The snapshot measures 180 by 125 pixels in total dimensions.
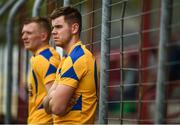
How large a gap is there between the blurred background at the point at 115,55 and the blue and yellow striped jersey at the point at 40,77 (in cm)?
36

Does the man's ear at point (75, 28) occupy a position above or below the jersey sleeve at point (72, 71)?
above

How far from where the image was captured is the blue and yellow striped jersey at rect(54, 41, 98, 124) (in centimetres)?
587

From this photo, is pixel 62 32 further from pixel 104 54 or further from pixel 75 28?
pixel 104 54

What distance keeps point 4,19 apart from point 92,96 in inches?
190

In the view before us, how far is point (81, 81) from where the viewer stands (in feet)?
19.4

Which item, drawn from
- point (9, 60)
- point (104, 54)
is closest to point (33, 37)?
point (104, 54)

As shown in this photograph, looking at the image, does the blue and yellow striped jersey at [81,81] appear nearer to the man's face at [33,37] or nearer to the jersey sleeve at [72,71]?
the jersey sleeve at [72,71]

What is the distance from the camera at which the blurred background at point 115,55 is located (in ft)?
19.9

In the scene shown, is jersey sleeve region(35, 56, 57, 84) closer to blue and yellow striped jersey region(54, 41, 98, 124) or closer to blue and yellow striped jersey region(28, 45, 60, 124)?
blue and yellow striped jersey region(28, 45, 60, 124)

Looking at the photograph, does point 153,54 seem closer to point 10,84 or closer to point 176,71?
point 176,71

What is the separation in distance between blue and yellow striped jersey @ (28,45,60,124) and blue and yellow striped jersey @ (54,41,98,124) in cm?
79

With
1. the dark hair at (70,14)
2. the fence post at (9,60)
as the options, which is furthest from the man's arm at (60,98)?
the fence post at (9,60)

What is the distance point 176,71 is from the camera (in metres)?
8.48

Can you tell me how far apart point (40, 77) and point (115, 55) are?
0.96 meters
